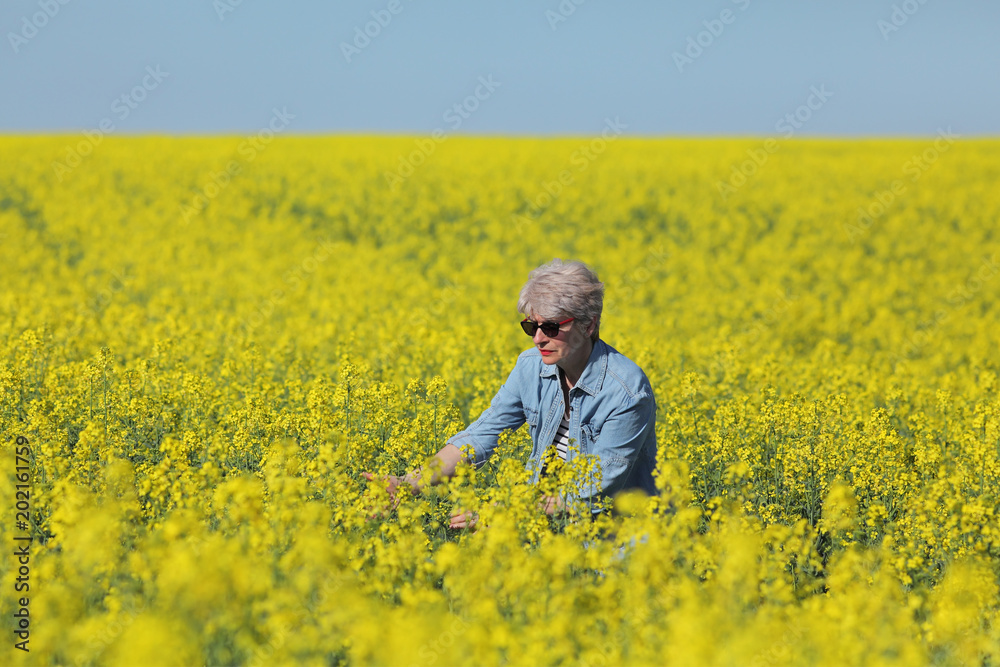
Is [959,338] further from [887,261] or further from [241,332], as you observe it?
[241,332]

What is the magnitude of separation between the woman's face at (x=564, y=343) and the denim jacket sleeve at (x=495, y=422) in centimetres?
39

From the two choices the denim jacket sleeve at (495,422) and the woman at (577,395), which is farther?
the denim jacket sleeve at (495,422)

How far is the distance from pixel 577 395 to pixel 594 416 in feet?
0.51

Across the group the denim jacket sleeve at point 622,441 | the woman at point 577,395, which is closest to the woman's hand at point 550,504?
the woman at point 577,395

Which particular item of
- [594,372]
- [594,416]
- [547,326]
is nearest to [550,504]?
[594,416]

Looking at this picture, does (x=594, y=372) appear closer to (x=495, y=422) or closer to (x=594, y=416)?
(x=594, y=416)

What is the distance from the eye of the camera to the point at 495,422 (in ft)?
15.9

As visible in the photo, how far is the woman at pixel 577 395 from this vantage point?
4.34 metres

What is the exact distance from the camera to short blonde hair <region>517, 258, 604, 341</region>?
171 inches

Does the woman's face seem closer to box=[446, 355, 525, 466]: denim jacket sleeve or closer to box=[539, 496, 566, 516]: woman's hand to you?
box=[446, 355, 525, 466]: denim jacket sleeve

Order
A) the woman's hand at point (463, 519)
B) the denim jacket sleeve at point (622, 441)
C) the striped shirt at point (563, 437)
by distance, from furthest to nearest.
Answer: the striped shirt at point (563, 437) < the denim jacket sleeve at point (622, 441) < the woman's hand at point (463, 519)

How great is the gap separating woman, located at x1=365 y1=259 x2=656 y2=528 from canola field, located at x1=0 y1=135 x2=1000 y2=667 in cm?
23

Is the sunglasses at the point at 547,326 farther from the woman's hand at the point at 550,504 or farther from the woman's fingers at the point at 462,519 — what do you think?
the woman's fingers at the point at 462,519

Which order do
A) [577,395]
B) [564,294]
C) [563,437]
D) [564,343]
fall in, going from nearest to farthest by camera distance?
1. [564,294]
2. [564,343]
3. [577,395]
4. [563,437]
